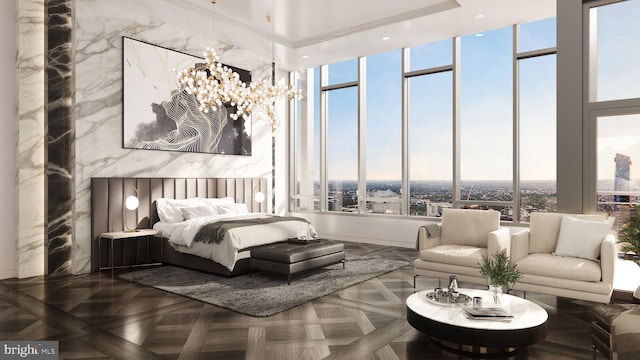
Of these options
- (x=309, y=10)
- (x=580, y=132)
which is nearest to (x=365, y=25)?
(x=309, y=10)

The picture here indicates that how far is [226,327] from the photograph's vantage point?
11.1 feet

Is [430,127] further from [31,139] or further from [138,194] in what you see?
[31,139]

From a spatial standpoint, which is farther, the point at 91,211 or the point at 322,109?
the point at 322,109

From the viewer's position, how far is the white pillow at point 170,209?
5961 millimetres

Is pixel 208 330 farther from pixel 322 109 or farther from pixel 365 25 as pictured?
pixel 322 109

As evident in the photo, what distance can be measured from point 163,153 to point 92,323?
326 cm

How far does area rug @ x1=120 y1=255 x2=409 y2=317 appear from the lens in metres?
4.01

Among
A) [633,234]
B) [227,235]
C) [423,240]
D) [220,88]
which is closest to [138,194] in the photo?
[227,235]

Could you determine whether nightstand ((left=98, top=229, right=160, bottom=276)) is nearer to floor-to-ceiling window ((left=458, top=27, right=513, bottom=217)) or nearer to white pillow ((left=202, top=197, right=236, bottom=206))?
white pillow ((left=202, top=197, right=236, bottom=206))

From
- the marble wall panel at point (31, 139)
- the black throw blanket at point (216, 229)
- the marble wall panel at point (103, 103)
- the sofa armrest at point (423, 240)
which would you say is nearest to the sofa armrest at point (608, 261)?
the sofa armrest at point (423, 240)

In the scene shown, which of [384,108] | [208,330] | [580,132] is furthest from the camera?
[384,108]

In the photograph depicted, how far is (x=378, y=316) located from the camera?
3.66m

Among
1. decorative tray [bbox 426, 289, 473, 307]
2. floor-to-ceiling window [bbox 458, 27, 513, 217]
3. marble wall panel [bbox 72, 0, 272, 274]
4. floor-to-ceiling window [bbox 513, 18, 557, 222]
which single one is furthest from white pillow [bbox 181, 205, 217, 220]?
floor-to-ceiling window [bbox 513, 18, 557, 222]

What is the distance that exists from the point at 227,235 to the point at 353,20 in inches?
148
